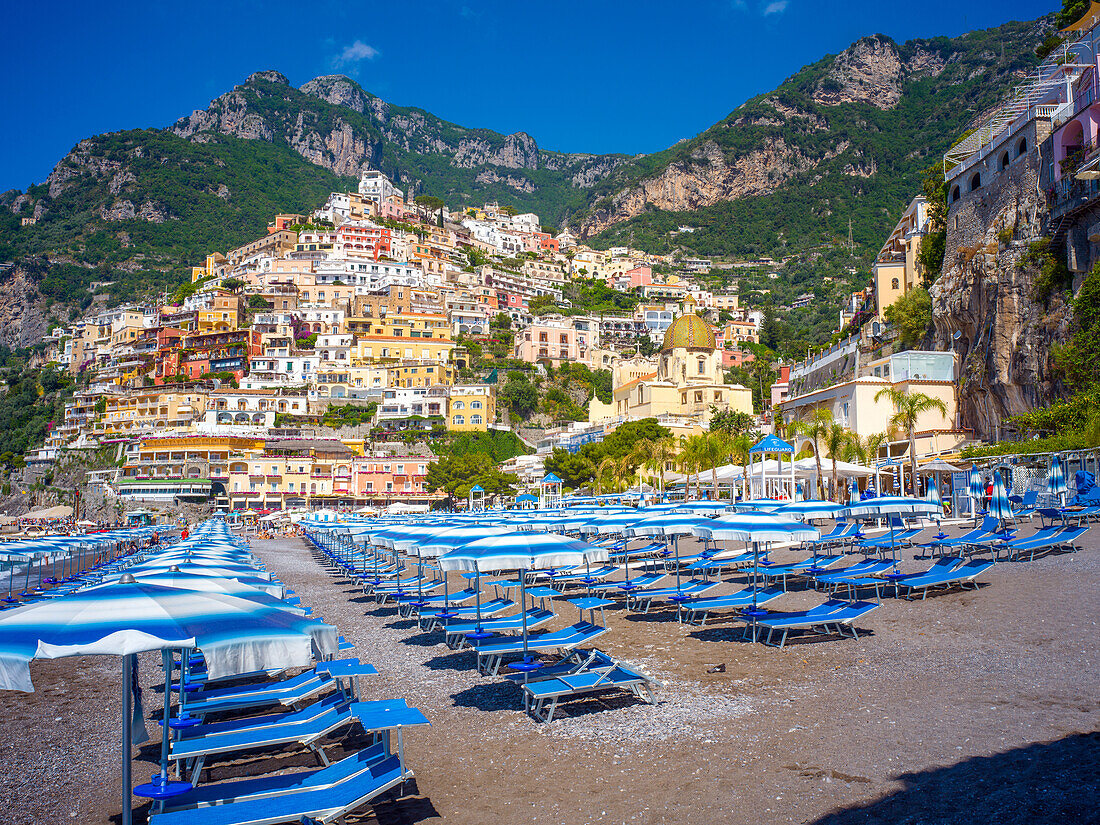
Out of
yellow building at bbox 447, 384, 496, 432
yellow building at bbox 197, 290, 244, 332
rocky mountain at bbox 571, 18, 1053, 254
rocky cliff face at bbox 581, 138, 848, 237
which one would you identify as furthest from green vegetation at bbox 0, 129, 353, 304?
yellow building at bbox 447, 384, 496, 432

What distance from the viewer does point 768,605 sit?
14.0 m

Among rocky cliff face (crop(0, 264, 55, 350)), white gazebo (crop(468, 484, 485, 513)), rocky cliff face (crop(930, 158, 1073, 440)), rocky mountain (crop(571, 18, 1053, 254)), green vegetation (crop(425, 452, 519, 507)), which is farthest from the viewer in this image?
rocky mountain (crop(571, 18, 1053, 254))

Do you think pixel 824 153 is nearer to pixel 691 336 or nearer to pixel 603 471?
pixel 691 336

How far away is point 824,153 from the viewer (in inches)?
6265

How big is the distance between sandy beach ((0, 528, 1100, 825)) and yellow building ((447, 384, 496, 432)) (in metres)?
67.5

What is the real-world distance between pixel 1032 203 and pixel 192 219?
158672 mm

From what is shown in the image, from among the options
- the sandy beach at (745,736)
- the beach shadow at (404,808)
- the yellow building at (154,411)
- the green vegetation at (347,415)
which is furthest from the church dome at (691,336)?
the beach shadow at (404,808)

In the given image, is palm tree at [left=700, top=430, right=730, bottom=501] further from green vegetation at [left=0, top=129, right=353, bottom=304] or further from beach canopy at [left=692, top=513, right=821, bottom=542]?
green vegetation at [left=0, top=129, right=353, bottom=304]

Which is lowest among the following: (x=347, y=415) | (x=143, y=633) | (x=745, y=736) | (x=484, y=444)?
(x=745, y=736)

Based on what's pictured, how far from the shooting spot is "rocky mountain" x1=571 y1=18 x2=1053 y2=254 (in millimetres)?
143875

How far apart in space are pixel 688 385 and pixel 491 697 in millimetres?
55874

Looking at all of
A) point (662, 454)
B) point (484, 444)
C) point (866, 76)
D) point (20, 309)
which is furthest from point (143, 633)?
point (866, 76)

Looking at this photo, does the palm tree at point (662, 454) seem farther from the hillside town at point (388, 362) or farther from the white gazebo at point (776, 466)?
the hillside town at point (388, 362)

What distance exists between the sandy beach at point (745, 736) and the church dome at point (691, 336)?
54402 mm
